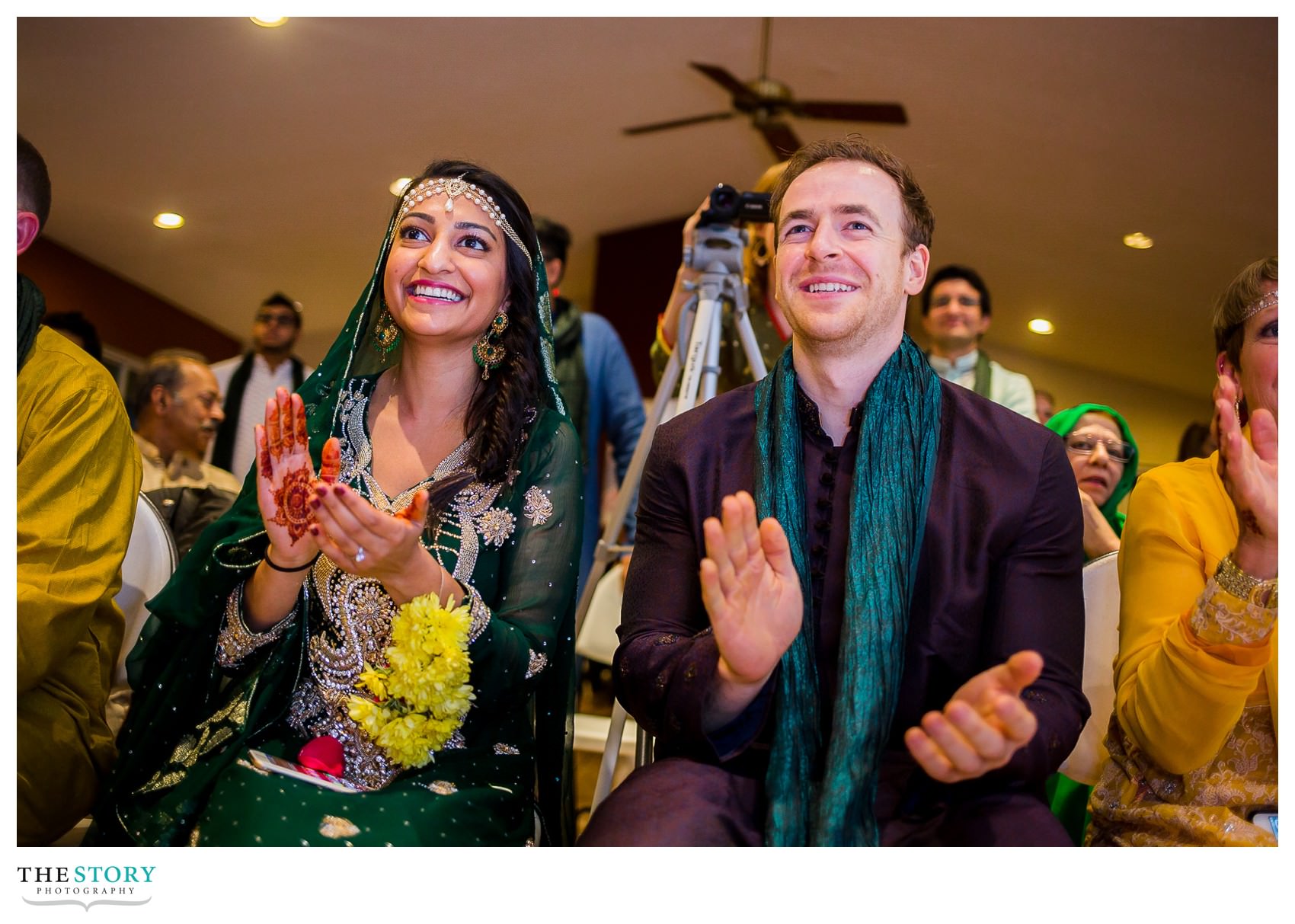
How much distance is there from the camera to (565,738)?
184 cm

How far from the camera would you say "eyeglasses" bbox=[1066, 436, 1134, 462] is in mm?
2787

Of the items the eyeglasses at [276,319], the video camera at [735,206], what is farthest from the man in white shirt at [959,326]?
the eyeglasses at [276,319]

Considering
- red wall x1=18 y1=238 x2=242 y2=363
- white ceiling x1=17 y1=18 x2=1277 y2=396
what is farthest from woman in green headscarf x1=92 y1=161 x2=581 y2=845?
red wall x1=18 y1=238 x2=242 y2=363

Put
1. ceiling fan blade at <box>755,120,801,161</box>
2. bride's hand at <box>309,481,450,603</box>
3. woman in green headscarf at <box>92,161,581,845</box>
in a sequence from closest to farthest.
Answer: bride's hand at <box>309,481,450,603</box> → woman in green headscarf at <box>92,161,581,845</box> → ceiling fan blade at <box>755,120,801,161</box>

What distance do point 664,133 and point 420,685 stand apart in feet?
18.9

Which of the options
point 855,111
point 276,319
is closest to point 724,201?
point 276,319

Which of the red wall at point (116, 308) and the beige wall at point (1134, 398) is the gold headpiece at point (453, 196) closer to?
the red wall at point (116, 308)

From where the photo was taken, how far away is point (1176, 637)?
1443 mm

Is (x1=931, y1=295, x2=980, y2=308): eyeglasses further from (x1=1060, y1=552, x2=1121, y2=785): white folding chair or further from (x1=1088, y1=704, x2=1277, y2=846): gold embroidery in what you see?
(x1=1088, y1=704, x2=1277, y2=846): gold embroidery

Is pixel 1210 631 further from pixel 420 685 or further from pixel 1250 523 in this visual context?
pixel 420 685

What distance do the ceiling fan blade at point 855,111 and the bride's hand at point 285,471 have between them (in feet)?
13.9
